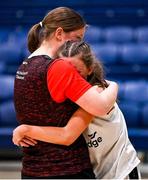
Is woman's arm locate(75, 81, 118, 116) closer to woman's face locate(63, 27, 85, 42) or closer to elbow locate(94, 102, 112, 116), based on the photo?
elbow locate(94, 102, 112, 116)

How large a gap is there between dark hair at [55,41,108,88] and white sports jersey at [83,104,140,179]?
0.12 metres

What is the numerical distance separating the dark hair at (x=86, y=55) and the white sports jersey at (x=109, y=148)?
0.39ft

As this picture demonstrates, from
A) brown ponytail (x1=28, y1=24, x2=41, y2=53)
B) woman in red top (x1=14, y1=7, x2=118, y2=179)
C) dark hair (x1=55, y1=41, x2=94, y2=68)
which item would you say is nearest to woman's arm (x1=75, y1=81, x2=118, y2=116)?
woman in red top (x1=14, y1=7, x2=118, y2=179)

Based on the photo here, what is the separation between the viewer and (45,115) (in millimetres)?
1543

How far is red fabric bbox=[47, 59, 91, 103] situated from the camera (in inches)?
58.4

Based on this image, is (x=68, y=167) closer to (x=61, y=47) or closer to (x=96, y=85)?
(x=96, y=85)

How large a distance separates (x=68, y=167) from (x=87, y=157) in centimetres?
8

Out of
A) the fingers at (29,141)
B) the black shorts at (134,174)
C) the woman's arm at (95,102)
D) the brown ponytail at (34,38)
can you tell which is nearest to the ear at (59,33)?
the brown ponytail at (34,38)

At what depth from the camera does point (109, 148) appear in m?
1.58

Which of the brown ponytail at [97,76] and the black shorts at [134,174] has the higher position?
the brown ponytail at [97,76]

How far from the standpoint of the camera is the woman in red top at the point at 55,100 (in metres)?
1.49

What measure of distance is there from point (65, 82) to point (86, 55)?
0.44ft

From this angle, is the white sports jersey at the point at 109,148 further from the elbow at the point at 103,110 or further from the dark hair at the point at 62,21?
the dark hair at the point at 62,21

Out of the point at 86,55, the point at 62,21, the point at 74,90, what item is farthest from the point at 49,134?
the point at 62,21
